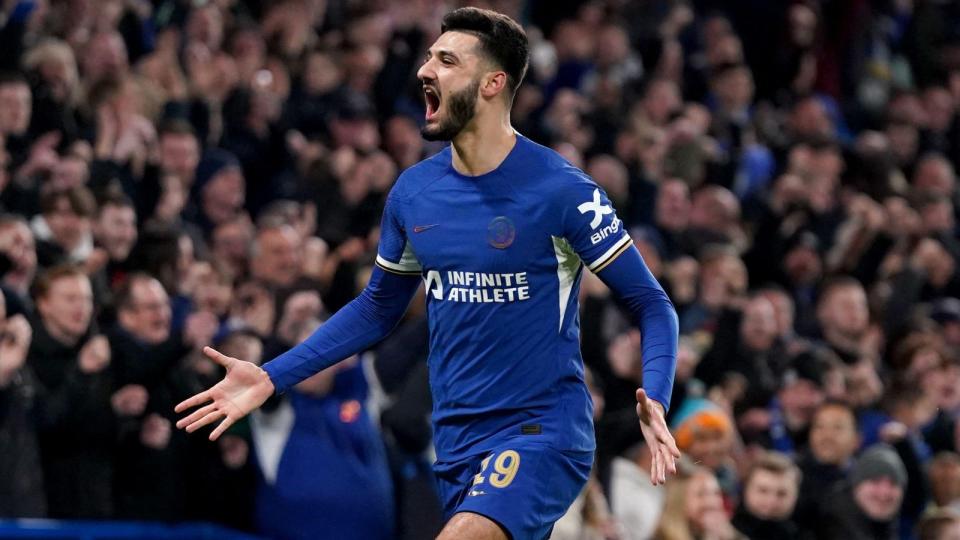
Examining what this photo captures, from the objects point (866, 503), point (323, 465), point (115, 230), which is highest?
point (115, 230)

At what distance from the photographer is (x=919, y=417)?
38.3ft

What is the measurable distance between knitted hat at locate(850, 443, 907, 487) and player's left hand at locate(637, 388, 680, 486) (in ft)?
17.1

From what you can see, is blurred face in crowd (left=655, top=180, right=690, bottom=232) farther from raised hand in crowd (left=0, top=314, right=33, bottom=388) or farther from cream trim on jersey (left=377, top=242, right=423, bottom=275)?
cream trim on jersey (left=377, top=242, right=423, bottom=275)

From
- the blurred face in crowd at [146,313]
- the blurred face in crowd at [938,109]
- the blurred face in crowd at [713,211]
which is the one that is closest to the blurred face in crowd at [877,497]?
the blurred face in crowd at [713,211]

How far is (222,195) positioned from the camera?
418 inches

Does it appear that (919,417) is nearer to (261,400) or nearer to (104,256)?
(104,256)

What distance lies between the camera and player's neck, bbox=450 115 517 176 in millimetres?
5699

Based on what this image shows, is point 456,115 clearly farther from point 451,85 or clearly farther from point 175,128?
point 175,128

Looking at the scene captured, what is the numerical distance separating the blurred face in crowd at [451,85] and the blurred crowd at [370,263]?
105 inches

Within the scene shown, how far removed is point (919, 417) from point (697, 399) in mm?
2319

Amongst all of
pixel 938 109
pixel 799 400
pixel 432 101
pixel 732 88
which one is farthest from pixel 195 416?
pixel 938 109

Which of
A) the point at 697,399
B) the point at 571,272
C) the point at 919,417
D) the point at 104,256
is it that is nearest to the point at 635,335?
the point at 697,399

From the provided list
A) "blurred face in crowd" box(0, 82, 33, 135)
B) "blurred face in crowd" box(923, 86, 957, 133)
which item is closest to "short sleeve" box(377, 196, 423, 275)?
"blurred face in crowd" box(0, 82, 33, 135)

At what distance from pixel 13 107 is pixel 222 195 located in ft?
4.66
